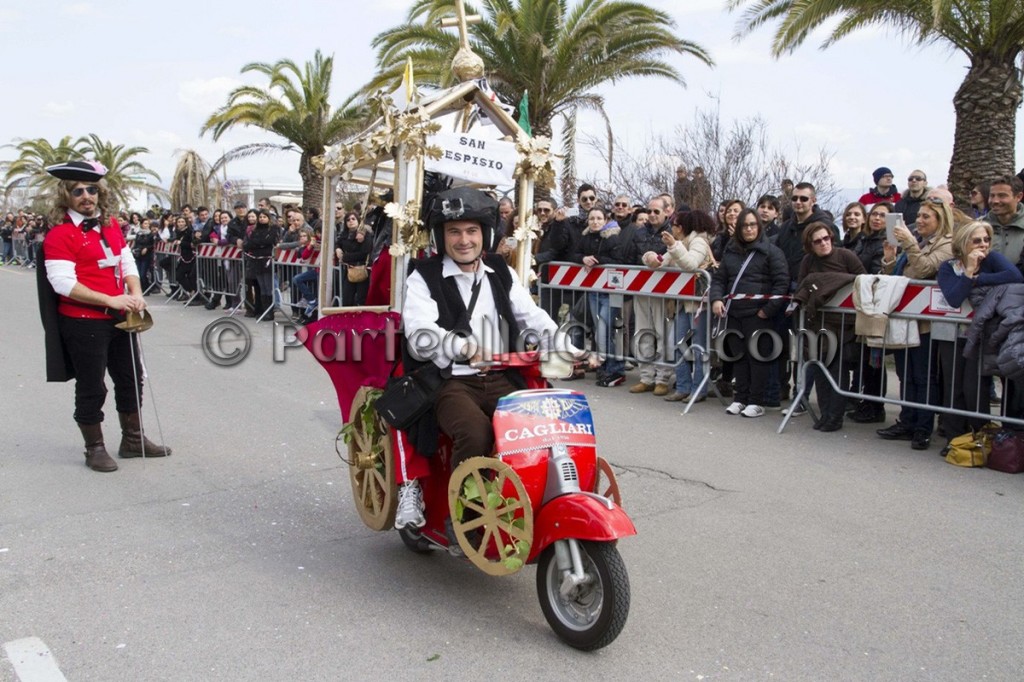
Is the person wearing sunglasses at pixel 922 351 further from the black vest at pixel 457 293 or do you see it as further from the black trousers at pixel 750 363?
the black vest at pixel 457 293

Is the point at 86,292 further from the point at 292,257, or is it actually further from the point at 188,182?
the point at 188,182

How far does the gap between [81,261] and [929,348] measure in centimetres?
637

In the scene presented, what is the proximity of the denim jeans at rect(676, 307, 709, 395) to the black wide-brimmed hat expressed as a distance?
5.56 metres

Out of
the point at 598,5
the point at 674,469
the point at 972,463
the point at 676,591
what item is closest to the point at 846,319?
the point at 972,463

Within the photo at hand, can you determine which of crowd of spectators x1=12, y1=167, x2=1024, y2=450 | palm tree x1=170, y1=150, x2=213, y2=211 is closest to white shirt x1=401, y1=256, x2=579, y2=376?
crowd of spectators x1=12, y1=167, x2=1024, y2=450

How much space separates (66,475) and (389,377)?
3206 millimetres

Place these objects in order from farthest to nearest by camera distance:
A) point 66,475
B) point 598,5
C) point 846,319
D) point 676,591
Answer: point 598,5 → point 846,319 → point 66,475 → point 676,591

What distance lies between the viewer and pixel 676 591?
4.71 metres

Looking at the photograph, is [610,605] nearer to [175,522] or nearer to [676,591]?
[676,591]

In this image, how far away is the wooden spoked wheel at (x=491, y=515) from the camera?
13.4 ft

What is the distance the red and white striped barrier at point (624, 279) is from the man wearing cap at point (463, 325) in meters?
5.14

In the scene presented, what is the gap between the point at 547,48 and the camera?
1948 centimetres

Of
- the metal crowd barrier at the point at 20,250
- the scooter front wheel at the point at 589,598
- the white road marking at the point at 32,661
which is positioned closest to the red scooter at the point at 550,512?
the scooter front wheel at the point at 589,598

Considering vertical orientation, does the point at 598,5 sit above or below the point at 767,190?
above
